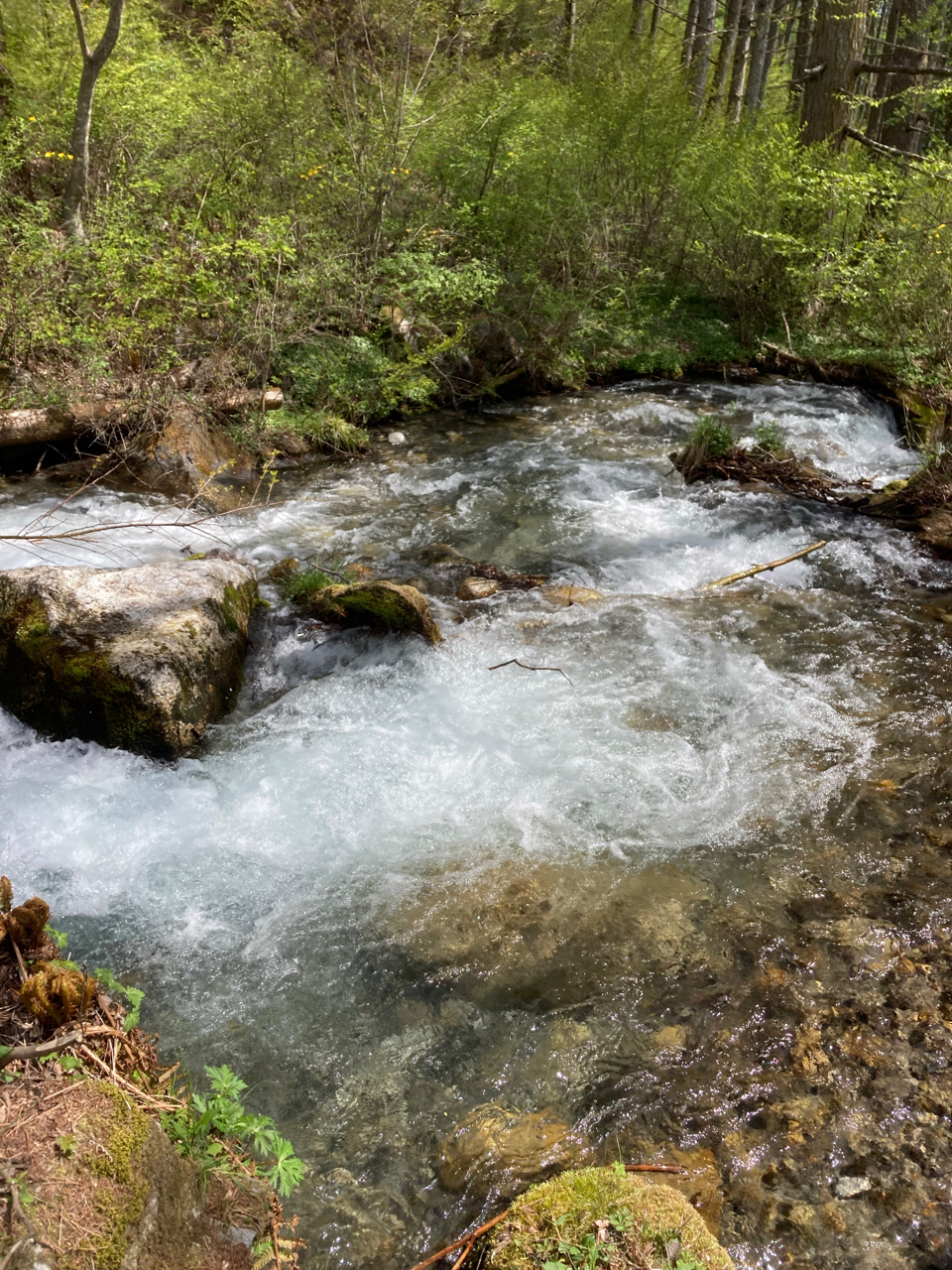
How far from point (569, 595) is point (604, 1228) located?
4.62 metres

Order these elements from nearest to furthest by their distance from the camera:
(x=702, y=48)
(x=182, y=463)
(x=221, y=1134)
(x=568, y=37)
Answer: (x=221, y=1134) < (x=182, y=463) < (x=568, y=37) < (x=702, y=48)

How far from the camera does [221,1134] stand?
87.9 inches

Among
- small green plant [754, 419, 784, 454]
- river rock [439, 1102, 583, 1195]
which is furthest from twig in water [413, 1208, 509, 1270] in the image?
small green plant [754, 419, 784, 454]

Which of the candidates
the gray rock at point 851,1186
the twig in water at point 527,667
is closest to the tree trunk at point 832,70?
the twig in water at point 527,667

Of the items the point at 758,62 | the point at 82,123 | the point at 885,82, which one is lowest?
the point at 82,123

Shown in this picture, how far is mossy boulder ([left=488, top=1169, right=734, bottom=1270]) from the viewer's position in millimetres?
2047

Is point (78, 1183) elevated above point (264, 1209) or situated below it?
above

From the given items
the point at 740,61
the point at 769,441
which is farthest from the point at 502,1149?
the point at 740,61

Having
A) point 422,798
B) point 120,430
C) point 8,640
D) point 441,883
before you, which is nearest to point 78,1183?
point 441,883

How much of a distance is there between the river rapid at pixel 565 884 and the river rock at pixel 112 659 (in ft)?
0.58

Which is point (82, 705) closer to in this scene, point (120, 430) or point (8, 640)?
point (8, 640)

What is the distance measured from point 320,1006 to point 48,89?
1234 centimetres

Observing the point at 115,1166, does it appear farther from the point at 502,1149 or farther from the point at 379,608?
the point at 379,608

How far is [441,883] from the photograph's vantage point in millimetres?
3684
